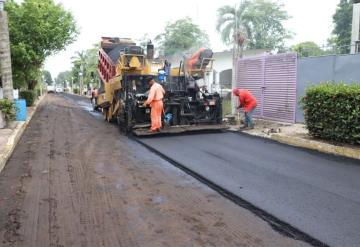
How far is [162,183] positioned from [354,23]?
53.1 ft

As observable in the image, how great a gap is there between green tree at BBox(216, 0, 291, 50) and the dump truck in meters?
25.0

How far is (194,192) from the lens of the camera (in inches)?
225

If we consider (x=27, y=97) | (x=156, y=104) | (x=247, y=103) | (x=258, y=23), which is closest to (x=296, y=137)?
(x=247, y=103)

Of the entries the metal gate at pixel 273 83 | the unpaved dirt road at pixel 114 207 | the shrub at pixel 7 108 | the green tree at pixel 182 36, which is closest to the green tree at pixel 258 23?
the green tree at pixel 182 36

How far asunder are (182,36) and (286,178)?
34.9 m

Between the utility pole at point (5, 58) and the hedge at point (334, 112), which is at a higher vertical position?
the utility pole at point (5, 58)

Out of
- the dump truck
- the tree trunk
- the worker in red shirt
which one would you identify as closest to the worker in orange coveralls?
the dump truck

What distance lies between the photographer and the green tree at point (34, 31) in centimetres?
1972

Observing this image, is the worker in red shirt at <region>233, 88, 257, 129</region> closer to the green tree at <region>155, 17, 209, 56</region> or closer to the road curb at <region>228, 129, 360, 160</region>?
the road curb at <region>228, 129, 360, 160</region>

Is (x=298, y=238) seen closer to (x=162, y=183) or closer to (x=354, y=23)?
(x=162, y=183)

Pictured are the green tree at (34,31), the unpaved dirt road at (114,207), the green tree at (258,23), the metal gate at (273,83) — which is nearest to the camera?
the unpaved dirt road at (114,207)

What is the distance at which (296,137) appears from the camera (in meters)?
9.95

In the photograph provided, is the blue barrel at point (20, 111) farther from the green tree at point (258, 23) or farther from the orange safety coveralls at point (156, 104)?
the green tree at point (258, 23)

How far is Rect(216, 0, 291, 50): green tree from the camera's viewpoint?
37344mm
